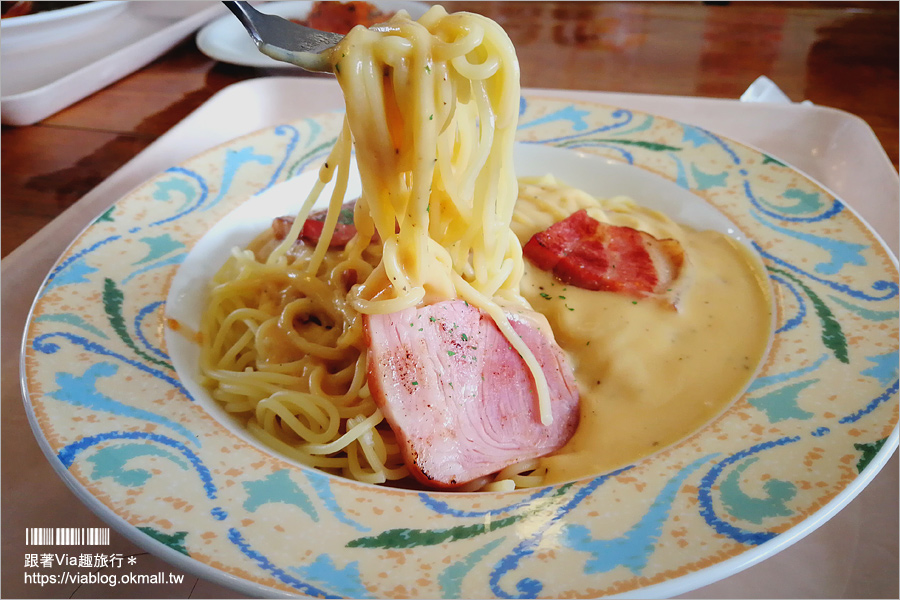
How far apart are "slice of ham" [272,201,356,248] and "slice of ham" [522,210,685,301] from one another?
0.60 metres

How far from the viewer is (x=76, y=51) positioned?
3.83 metres

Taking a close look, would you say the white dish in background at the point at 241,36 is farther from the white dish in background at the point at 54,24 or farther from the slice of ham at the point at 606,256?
the slice of ham at the point at 606,256

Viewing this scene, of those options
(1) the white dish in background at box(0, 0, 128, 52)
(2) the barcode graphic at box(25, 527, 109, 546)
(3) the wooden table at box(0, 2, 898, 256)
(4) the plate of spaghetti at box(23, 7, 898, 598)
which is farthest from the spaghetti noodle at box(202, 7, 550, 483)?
(1) the white dish in background at box(0, 0, 128, 52)

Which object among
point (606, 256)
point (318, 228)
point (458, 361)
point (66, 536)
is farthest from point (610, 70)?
point (66, 536)

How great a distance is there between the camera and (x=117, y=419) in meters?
1.53

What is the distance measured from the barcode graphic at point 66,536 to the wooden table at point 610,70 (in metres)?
1.31

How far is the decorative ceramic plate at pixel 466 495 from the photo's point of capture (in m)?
1.19

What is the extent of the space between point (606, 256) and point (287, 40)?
1.16 meters

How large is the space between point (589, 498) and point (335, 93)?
2414 mm

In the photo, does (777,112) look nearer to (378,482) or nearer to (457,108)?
(457,108)

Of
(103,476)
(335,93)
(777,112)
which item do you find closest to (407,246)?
(103,476)

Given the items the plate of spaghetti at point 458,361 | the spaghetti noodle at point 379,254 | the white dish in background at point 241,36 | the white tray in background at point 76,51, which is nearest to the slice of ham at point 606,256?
the plate of spaghetti at point 458,361

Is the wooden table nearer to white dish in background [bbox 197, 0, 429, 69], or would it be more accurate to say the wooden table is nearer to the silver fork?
white dish in background [bbox 197, 0, 429, 69]

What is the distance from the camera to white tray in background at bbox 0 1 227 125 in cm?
326
